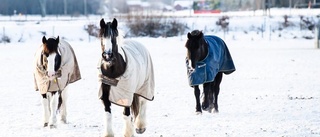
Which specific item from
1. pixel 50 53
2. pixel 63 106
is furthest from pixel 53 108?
pixel 50 53

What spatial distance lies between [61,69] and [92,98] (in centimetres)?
331

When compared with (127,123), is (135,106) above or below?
above

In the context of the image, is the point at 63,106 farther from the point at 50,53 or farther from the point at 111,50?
the point at 111,50

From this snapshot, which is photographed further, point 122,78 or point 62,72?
point 62,72

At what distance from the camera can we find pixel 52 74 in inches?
325

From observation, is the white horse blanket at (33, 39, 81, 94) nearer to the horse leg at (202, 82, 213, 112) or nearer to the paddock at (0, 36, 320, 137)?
the paddock at (0, 36, 320, 137)

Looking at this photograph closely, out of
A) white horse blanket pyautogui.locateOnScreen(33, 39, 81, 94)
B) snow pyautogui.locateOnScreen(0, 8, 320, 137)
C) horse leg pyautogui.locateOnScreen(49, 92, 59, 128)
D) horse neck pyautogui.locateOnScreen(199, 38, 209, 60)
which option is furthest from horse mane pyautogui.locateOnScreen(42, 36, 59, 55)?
horse neck pyautogui.locateOnScreen(199, 38, 209, 60)

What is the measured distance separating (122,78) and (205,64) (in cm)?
280

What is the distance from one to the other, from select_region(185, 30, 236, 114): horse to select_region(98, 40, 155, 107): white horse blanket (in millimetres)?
1392

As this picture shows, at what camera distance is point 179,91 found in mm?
13062

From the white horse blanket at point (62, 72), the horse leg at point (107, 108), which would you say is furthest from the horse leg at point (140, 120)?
the white horse blanket at point (62, 72)

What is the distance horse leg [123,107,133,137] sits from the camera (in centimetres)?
745

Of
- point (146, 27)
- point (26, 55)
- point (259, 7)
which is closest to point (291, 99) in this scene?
point (26, 55)

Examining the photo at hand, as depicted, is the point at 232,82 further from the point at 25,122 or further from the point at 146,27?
the point at 146,27
